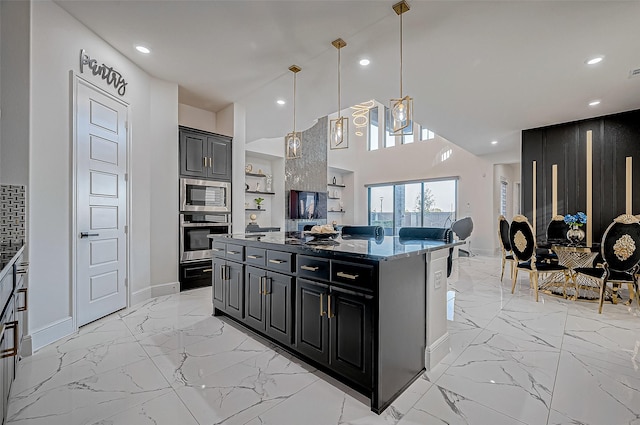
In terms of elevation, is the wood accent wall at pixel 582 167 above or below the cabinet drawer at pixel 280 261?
above

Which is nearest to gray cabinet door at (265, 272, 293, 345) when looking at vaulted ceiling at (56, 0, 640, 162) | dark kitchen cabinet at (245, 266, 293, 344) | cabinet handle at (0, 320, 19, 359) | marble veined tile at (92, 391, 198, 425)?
dark kitchen cabinet at (245, 266, 293, 344)

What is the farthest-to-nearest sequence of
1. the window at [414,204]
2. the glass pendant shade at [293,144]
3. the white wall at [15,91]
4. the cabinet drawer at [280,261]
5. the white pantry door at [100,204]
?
the window at [414,204]
the glass pendant shade at [293,144]
the white pantry door at [100,204]
the white wall at [15,91]
the cabinet drawer at [280,261]

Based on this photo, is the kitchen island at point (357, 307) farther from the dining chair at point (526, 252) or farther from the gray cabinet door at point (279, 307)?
the dining chair at point (526, 252)

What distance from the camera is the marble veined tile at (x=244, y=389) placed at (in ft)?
5.35

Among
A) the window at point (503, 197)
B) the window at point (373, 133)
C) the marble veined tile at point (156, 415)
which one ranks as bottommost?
the marble veined tile at point (156, 415)

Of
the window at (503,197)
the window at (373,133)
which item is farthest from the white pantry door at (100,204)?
the window at (503,197)

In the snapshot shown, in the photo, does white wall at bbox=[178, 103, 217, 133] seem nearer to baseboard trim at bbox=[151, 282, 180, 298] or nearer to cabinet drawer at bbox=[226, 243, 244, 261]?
baseboard trim at bbox=[151, 282, 180, 298]

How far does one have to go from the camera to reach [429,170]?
893 cm

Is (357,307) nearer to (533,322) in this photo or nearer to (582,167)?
(533,322)

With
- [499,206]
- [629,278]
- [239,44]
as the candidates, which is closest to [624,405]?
[629,278]

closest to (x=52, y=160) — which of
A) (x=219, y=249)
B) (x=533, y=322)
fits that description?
(x=219, y=249)

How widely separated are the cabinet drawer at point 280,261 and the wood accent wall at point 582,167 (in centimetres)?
542

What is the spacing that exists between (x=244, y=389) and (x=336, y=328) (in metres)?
0.70

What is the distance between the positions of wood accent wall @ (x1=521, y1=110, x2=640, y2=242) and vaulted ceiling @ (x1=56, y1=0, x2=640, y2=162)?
1.24ft
